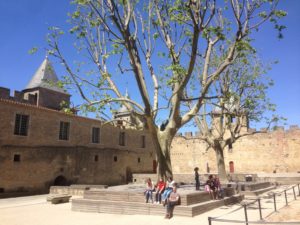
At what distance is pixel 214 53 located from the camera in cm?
2130

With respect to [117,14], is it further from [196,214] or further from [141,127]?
[196,214]

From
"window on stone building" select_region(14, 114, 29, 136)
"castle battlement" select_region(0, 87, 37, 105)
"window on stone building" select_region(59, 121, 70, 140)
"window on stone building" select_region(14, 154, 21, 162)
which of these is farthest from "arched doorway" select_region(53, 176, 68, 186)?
"castle battlement" select_region(0, 87, 37, 105)

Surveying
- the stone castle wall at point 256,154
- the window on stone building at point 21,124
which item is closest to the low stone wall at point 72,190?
the window on stone building at point 21,124

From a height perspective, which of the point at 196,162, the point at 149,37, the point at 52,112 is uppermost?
the point at 149,37

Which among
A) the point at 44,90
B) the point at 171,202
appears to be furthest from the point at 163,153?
the point at 44,90

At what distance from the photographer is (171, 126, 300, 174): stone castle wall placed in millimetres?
34656

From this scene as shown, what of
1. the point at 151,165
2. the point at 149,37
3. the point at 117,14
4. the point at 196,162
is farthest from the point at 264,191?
the point at 196,162

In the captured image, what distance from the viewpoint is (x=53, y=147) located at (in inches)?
936

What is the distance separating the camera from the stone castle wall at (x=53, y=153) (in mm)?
20688

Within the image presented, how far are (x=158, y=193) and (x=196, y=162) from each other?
3033cm

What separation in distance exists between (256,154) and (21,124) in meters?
27.6

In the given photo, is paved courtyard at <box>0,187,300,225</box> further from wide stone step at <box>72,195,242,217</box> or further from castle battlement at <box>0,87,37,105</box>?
castle battlement at <box>0,87,37,105</box>

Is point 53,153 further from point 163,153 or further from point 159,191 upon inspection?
point 159,191

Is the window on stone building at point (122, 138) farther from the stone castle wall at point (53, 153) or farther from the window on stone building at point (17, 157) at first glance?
the window on stone building at point (17, 157)
